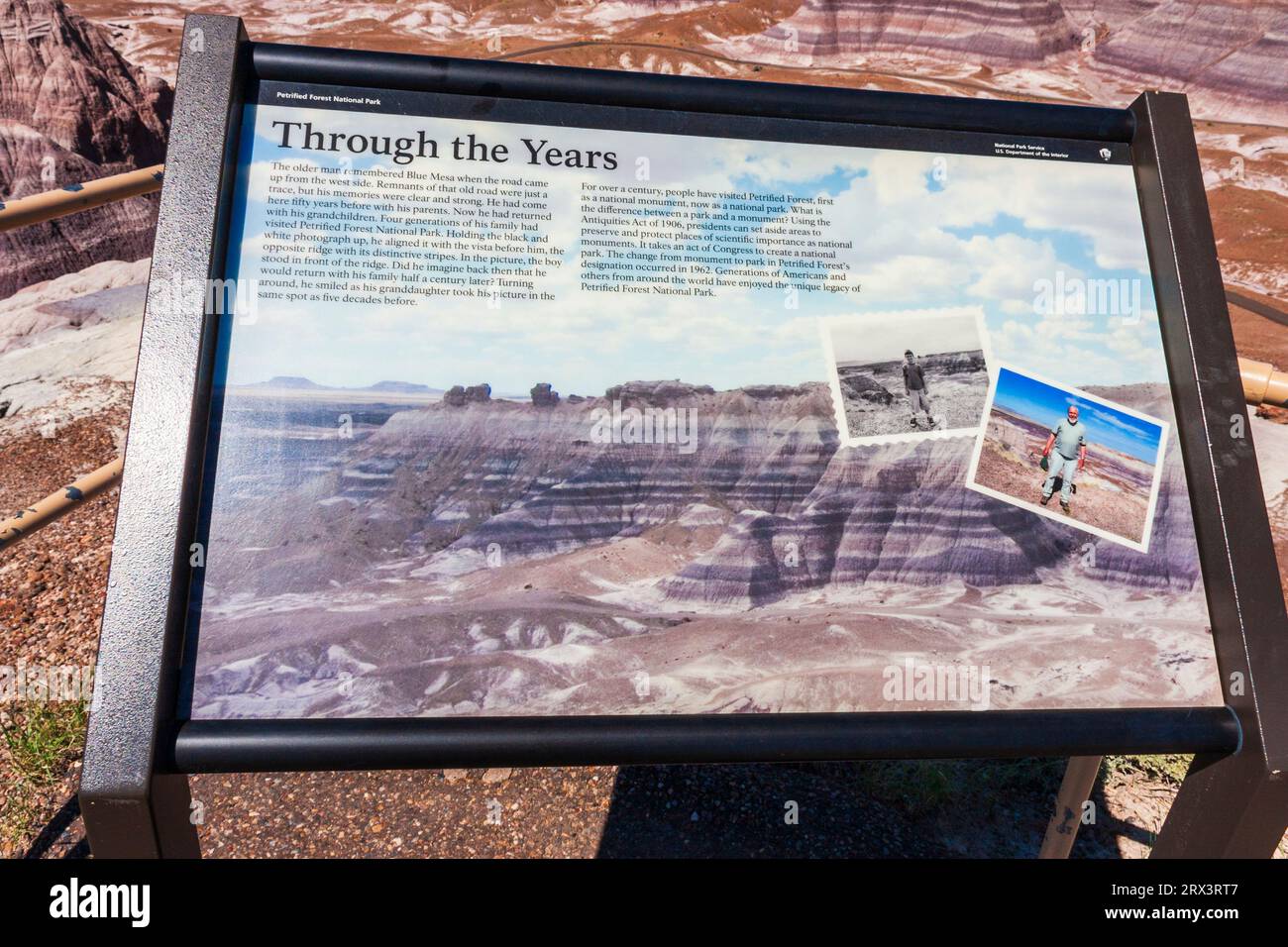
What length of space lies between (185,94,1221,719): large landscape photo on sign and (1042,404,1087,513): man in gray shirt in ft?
0.09

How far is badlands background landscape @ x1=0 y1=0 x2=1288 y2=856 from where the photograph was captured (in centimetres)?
246

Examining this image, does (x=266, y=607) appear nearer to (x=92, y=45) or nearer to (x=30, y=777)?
(x=30, y=777)

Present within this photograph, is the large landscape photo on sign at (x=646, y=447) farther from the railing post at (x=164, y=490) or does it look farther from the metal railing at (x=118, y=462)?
the metal railing at (x=118, y=462)

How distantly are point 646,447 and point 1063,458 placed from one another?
79 cm

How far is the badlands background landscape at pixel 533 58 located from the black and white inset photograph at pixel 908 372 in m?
1.56

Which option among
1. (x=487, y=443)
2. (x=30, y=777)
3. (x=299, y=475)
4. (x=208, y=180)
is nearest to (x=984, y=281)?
(x=487, y=443)

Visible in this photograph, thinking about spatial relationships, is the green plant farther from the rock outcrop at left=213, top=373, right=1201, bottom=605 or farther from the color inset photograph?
the color inset photograph

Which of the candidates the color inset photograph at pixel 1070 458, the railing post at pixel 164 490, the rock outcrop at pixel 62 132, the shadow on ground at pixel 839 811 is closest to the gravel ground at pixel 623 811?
the shadow on ground at pixel 839 811

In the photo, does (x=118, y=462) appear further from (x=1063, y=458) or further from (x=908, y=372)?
(x=1063, y=458)

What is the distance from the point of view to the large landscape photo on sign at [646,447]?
4.18 ft

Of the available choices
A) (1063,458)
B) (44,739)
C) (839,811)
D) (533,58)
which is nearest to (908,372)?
(1063,458)

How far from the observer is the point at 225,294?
1.31m

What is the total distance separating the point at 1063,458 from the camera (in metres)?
1.48
